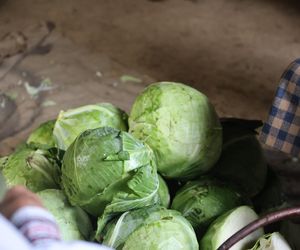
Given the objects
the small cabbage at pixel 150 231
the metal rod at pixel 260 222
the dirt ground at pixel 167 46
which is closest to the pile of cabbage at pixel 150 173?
the small cabbage at pixel 150 231

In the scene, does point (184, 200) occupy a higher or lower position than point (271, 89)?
higher

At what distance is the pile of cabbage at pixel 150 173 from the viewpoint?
129 cm

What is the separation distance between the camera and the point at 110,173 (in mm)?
1277

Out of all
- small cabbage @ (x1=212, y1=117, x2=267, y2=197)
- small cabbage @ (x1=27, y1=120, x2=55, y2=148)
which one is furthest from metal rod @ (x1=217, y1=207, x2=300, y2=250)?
small cabbage @ (x1=27, y1=120, x2=55, y2=148)

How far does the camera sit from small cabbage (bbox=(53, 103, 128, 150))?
1.52 m

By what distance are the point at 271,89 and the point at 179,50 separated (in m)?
0.53

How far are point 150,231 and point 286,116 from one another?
→ 17.0 inches

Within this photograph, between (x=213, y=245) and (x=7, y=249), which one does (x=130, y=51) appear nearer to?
(x=213, y=245)

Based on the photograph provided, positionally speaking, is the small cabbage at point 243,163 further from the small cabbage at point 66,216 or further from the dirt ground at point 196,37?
the dirt ground at point 196,37

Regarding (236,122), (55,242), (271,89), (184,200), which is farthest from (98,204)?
(271,89)

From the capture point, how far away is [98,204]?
1.33 metres

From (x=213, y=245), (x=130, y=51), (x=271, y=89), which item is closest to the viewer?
(x=213, y=245)

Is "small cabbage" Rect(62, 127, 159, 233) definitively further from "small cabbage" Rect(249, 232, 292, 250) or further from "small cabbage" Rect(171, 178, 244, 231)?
"small cabbage" Rect(249, 232, 292, 250)

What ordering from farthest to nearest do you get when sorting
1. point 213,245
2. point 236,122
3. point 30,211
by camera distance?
point 236,122
point 213,245
point 30,211
